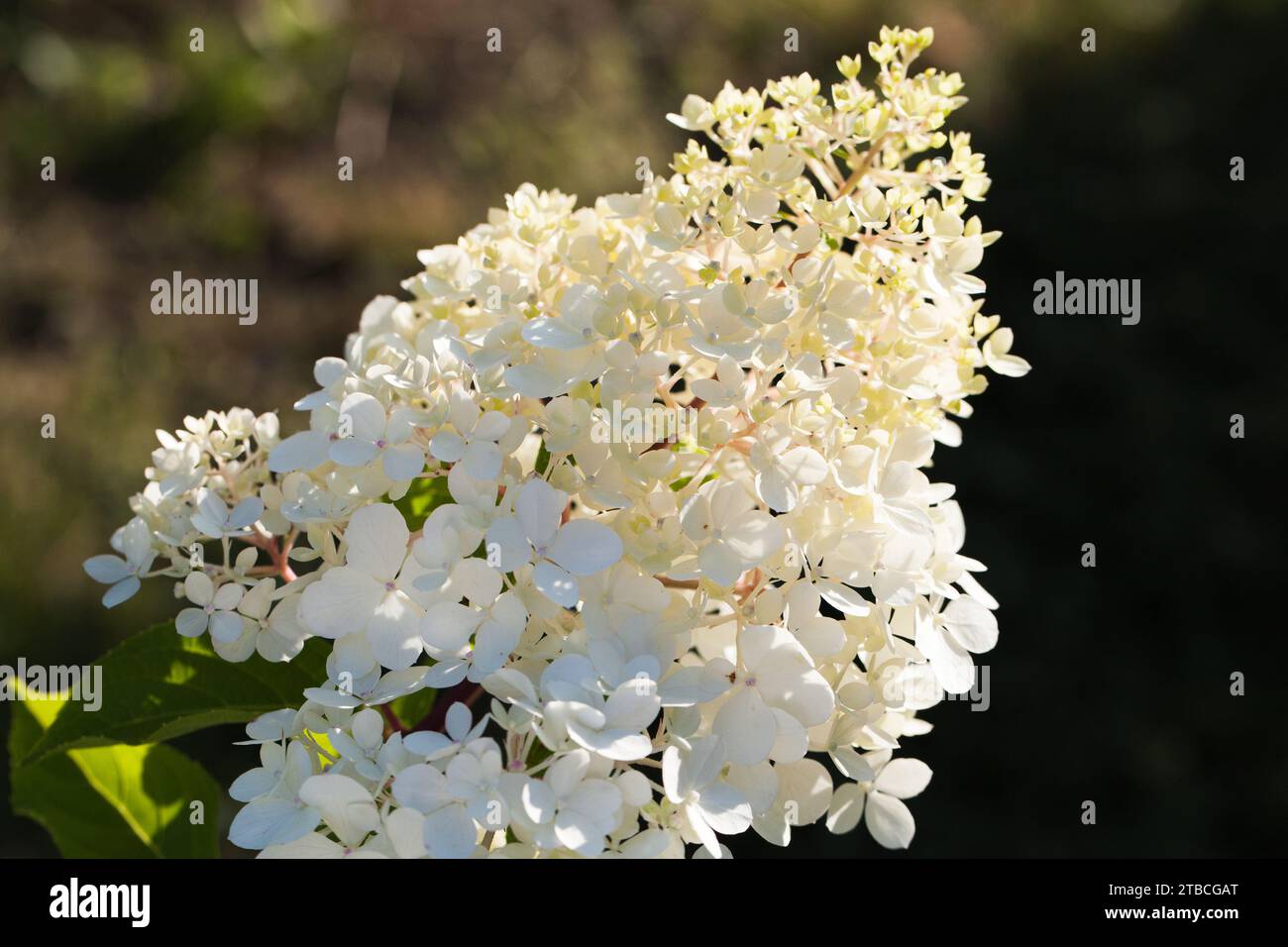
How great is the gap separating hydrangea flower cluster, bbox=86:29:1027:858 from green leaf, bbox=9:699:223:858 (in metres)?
0.23

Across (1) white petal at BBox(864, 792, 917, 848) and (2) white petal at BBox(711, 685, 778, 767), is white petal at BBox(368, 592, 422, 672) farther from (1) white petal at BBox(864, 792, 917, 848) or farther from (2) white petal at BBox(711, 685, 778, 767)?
(1) white petal at BBox(864, 792, 917, 848)

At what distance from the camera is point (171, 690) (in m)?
0.78

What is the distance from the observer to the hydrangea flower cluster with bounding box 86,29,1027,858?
62cm

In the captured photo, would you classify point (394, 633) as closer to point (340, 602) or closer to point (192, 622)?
point (340, 602)

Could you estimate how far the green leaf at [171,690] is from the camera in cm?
76

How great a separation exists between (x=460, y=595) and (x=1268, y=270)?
2.53m

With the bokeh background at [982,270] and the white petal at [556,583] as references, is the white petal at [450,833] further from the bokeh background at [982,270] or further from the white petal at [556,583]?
the bokeh background at [982,270]

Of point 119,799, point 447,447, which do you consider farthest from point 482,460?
point 119,799

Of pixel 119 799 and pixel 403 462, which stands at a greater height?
pixel 403 462

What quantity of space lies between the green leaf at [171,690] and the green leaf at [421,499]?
0.10 metres

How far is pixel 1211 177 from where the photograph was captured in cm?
281

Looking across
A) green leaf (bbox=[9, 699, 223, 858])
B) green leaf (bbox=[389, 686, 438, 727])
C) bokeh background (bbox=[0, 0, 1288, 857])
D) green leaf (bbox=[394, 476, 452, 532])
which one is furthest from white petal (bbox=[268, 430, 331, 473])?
bokeh background (bbox=[0, 0, 1288, 857])

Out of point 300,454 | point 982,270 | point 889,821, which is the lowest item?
point 889,821

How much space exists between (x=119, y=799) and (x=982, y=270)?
2.16 m
